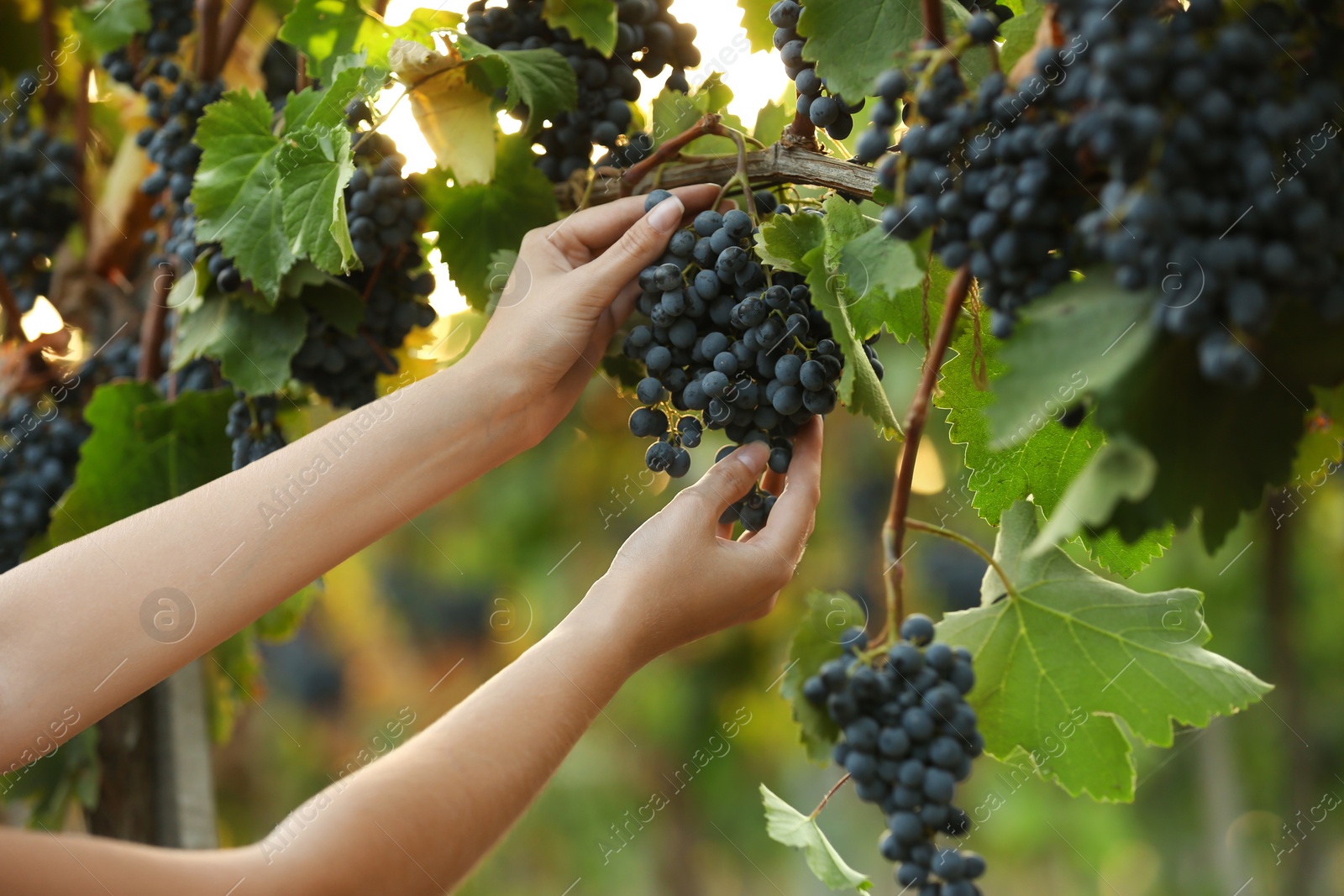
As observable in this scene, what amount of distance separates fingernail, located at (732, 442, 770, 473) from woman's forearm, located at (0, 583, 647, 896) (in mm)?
170

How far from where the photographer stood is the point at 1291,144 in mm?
458

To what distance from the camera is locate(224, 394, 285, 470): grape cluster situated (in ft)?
3.83

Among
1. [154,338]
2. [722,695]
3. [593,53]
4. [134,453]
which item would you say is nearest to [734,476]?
[593,53]

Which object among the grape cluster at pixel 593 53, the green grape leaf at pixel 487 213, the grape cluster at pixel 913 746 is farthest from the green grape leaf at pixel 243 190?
the grape cluster at pixel 913 746

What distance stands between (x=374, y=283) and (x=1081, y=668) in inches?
32.9

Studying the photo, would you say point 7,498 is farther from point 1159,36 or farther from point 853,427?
point 853,427

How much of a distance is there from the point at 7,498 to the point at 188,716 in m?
0.41

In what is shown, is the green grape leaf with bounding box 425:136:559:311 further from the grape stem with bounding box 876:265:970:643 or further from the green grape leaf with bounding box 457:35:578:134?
the grape stem with bounding box 876:265:970:643

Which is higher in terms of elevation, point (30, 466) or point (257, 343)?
point (257, 343)

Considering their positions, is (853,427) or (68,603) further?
(853,427)

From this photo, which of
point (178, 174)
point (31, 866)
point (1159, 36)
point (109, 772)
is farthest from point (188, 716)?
point (1159, 36)

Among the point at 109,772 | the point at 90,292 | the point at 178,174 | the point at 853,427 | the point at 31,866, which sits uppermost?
the point at 178,174

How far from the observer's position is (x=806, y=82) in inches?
32.0

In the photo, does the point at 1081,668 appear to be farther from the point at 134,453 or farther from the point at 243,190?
the point at 134,453
